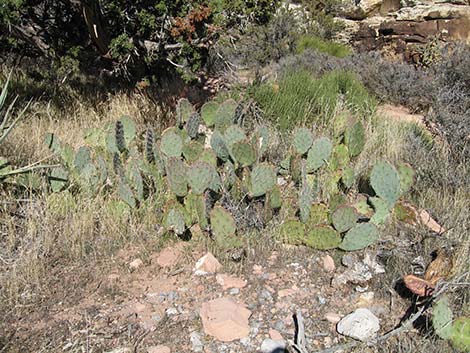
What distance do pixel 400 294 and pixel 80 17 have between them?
4370 mm

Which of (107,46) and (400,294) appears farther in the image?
(107,46)

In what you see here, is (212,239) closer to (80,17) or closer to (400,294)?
(400,294)

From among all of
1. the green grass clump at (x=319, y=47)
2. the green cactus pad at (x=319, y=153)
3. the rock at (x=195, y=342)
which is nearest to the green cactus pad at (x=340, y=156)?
the green cactus pad at (x=319, y=153)

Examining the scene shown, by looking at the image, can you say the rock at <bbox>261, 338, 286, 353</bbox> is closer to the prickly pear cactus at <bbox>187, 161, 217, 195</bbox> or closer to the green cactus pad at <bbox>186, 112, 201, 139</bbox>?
the prickly pear cactus at <bbox>187, 161, 217, 195</bbox>

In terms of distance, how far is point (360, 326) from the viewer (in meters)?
2.60

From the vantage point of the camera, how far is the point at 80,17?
5.65 metres

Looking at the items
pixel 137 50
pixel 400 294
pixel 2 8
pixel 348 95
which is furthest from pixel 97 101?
pixel 400 294

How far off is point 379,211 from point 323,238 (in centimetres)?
50

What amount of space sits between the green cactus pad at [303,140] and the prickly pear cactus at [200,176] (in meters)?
0.97

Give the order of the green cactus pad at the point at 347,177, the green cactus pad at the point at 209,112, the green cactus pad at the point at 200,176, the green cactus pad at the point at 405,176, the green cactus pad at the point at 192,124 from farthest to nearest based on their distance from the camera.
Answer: the green cactus pad at the point at 209,112 → the green cactus pad at the point at 192,124 → the green cactus pad at the point at 347,177 → the green cactus pad at the point at 405,176 → the green cactus pad at the point at 200,176

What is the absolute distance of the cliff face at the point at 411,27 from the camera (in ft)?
38.6

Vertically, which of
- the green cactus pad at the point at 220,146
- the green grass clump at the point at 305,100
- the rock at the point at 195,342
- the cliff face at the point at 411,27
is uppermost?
the green cactus pad at the point at 220,146

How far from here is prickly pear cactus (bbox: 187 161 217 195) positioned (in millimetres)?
3219

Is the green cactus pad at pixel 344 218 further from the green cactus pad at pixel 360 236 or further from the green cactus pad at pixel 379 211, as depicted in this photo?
the green cactus pad at pixel 379 211
